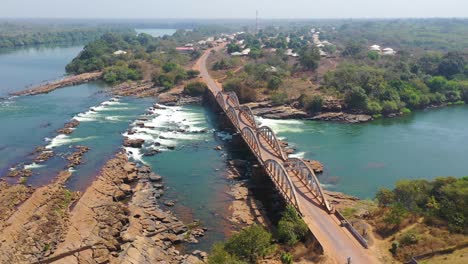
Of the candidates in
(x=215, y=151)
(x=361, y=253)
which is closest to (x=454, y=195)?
(x=361, y=253)

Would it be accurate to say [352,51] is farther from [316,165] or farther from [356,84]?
[316,165]

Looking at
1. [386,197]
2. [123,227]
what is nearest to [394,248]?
[386,197]

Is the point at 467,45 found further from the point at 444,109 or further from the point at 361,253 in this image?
the point at 361,253

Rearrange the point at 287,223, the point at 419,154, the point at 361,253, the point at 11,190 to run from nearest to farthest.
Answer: the point at 361,253 < the point at 287,223 < the point at 11,190 < the point at 419,154

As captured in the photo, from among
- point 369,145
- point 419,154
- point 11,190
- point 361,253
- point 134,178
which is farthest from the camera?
point 369,145

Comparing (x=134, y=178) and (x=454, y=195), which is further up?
(x=454, y=195)

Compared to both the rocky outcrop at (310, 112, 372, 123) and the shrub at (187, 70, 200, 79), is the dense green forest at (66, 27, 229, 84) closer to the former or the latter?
the shrub at (187, 70, 200, 79)
